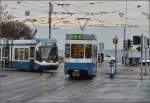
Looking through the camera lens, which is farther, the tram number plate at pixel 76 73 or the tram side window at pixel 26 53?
the tram side window at pixel 26 53

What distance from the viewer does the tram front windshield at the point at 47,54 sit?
45.7 m

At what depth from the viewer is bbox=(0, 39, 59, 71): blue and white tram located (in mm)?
45688

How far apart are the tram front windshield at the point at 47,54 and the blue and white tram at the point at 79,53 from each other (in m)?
9.87

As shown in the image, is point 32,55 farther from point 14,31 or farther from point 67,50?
point 14,31

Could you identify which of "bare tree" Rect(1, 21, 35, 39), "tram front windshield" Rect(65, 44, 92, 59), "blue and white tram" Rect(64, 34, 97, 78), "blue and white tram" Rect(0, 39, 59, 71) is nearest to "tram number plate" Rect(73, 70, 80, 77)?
"blue and white tram" Rect(64, 34, 97, 78)

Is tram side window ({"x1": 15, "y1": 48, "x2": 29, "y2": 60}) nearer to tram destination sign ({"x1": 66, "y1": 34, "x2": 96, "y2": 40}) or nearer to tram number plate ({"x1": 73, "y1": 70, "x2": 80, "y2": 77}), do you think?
tram number plate ({"x1": 73, "y1": 70, "x2": 80, "y2": 77})

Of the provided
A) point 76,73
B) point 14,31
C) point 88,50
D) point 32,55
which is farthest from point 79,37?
point 14,31

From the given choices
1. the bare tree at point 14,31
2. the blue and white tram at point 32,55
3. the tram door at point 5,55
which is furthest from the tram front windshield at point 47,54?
the bare tree at point 14,31

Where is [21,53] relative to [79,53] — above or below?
below

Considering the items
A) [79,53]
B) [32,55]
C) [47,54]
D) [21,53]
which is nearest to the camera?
[79,53]

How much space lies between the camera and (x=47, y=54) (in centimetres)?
4597

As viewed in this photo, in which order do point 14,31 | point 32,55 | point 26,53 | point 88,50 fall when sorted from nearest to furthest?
1. point 88,50
2. point 32,55
3. point 26,53
4. point 14,31

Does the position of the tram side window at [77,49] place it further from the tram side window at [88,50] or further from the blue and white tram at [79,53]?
the tram side window at [88,50]

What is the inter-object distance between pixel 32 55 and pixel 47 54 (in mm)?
1408
